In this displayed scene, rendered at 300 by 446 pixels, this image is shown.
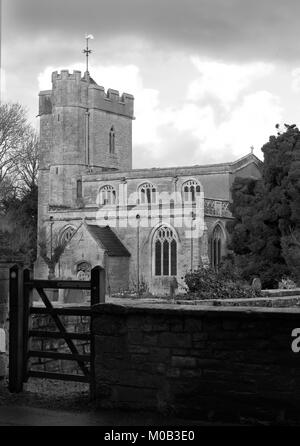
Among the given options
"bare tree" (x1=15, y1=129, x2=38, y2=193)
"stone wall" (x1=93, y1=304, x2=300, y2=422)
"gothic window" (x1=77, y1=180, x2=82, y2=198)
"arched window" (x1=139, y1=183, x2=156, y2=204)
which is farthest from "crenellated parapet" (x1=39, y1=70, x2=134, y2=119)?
"stone wall" (x1=93, y1=304, x2=300, y2=422)

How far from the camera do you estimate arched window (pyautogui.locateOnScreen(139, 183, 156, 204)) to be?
69.8 m

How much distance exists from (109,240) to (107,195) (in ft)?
34.5

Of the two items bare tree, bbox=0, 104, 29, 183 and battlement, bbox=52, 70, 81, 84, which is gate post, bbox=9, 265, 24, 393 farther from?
battlement, bbox=52, 70, 81, 84

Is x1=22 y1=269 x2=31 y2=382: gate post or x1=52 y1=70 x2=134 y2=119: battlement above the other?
x1=52 y1=70 x2=134 y2=119: battlement

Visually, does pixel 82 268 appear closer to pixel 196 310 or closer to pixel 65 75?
pixel 65 75

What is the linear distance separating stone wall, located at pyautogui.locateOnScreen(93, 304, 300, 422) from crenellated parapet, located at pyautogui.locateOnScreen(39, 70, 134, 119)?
233ft

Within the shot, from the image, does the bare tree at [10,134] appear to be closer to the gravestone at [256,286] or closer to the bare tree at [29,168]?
the bare tree at [29,168]

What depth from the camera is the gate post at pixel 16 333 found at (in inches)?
342

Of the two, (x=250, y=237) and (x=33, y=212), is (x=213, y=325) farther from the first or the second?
(x=33, y=212)

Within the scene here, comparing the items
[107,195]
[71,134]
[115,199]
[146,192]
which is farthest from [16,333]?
[71,134]

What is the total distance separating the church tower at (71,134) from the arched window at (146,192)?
724 cm

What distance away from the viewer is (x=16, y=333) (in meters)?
8.73

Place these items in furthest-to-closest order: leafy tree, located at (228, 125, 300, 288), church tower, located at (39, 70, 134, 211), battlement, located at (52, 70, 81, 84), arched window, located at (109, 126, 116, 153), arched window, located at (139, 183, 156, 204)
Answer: arched window, located at (109, 126, 116, 153)
battlement, located at (52, 70, 81, 84)
church tower, located at (39, 70, 134, 211)
arched window, located at (139, 183, 156, 204)
leafy tree, located at (228, 125, 300, 288)
